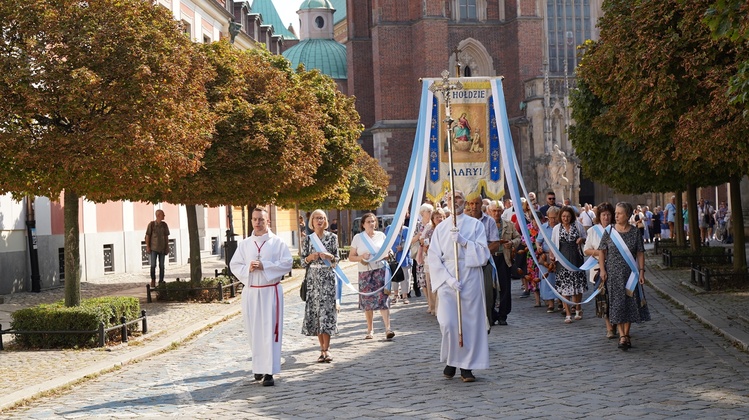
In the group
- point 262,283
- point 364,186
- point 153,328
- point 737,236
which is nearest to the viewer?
point 262,283

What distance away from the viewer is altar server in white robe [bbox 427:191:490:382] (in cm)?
988

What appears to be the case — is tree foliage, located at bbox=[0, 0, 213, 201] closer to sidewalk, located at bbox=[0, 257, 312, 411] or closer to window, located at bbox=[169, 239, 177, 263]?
sidewalk, located at bbox=[0, 257, 312, 411]

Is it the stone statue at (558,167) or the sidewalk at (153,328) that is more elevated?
the stone statue at (558,167)

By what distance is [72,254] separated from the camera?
14.0m

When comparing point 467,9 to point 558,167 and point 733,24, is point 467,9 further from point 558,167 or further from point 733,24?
point 733,24

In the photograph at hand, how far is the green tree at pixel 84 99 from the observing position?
12.6 metres

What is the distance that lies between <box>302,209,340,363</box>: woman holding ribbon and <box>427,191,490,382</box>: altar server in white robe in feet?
6.50

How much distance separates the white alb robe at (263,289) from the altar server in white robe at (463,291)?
162 cm

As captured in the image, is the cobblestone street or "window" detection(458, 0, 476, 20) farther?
"window" detection(458, 0, 476, 20)

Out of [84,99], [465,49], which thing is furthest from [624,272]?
[465,49]

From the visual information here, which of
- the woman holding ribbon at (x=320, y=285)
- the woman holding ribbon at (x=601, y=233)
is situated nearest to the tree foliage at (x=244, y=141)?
the woman holding ribbon at (x=320, y=285)

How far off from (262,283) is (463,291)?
2.08 m

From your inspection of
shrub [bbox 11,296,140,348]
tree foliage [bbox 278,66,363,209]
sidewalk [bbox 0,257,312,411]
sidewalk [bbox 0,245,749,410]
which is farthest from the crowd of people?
tree foliage [bbox 278,66,363,209]

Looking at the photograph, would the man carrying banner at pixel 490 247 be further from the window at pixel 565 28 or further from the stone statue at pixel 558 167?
the window at pixel 565 28
